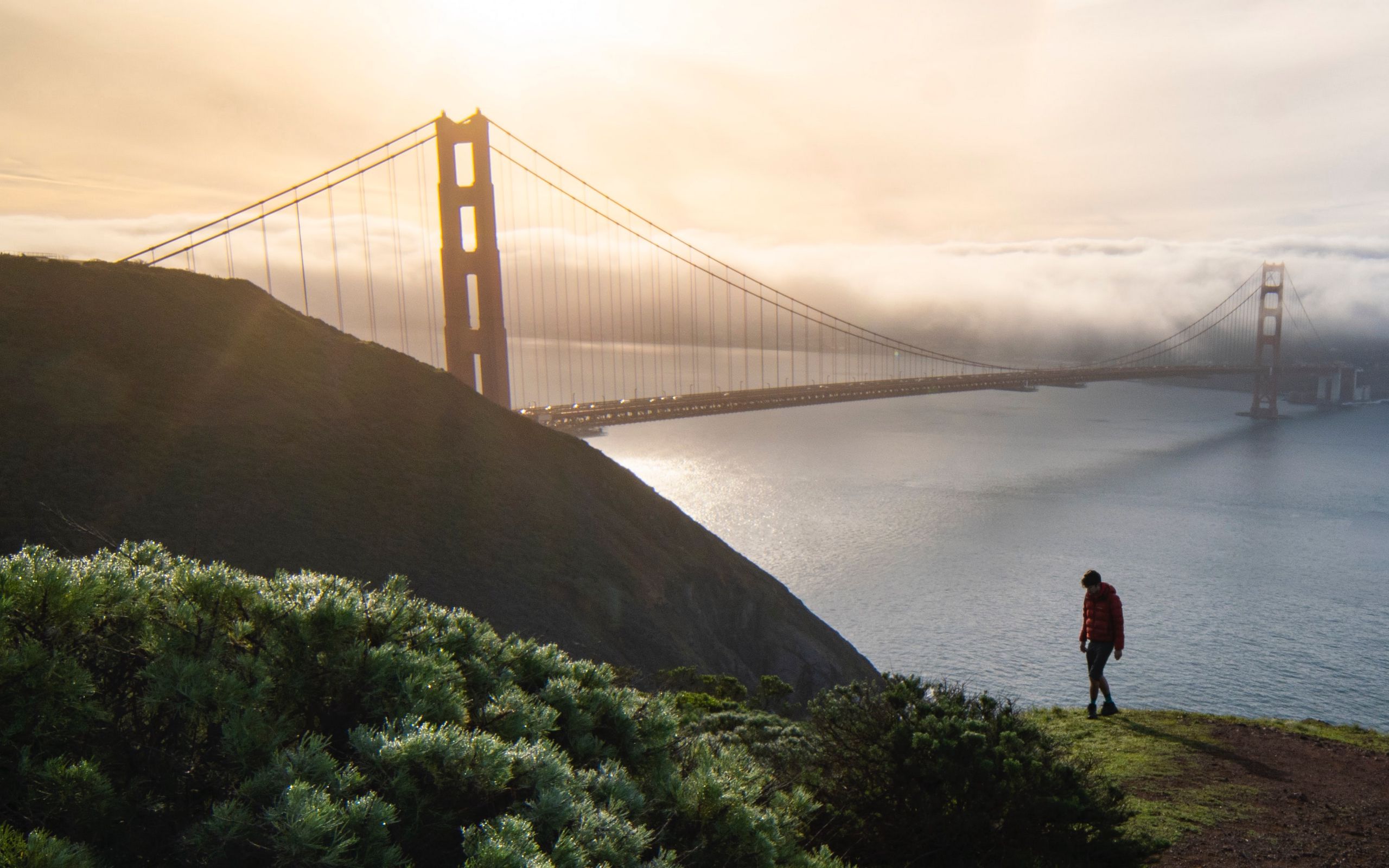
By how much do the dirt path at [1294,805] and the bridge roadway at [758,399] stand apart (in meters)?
23.1

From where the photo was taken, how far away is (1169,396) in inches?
7146

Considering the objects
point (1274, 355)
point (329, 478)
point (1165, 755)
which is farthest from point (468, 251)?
point (1274, 355)

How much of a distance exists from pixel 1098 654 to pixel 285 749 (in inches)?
434

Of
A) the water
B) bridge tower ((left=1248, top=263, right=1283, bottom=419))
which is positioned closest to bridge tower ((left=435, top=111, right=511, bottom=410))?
the water

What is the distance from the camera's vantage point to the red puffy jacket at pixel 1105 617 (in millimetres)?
11117

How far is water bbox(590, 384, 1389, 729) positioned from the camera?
31516 millimetres

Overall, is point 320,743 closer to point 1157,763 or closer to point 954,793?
point 954,793

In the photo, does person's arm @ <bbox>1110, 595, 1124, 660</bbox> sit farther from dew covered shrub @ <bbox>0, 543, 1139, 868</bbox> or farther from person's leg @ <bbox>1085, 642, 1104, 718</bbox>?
dew covered shrub @ <bbox>0, 543, 1139, 868</bbox>

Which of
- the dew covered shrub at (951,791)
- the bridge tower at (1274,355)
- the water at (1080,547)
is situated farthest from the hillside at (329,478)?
the bridge tower at (1274,355)

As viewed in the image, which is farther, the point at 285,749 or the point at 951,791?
the point at 951,791

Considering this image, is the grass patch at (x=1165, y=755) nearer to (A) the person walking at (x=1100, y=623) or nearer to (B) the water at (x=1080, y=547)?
(A) the person walking at (x=1100, y=623)

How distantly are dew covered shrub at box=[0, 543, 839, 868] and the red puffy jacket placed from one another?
8.04 metres

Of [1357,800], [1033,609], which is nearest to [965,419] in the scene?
[1033,609]

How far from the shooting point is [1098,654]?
1131cm
